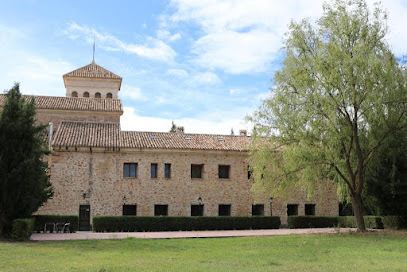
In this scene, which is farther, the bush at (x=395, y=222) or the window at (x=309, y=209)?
the window at (x=309, y=209)

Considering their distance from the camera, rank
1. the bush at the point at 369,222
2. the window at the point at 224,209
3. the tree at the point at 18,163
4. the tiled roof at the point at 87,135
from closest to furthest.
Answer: the tree at the point at 18,163
the bush at the point at 369,222
the tiled roof at the point at 87,135
the window at the point at 224,209

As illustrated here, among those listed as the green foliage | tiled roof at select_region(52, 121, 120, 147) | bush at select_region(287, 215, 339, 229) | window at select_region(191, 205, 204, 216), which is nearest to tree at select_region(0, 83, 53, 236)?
tiled roof at select_region(52, 121, 120, 147)

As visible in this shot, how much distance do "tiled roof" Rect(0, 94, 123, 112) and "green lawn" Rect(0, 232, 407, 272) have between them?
17.8 m

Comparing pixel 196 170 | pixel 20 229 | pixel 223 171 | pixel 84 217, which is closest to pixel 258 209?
pixel 223 171

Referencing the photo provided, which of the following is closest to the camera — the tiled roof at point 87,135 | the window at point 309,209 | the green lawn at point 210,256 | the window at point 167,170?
the green lawn at point 210,256

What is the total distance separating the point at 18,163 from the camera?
17.9 m

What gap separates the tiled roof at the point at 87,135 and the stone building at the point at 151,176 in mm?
60

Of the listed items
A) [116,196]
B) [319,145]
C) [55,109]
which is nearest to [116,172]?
[116,196]

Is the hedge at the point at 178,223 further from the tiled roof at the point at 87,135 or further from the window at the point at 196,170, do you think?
the tiled roof at the point at 87,135

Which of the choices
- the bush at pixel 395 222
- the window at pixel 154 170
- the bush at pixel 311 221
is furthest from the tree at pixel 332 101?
the window at pixel 154 170

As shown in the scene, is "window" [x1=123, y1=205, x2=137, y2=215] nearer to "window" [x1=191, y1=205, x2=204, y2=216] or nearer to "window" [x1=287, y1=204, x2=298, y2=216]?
"window" [x1=191, y1=205, x2=204, y2=216]

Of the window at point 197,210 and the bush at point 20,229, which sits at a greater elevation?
the window at point 197,210

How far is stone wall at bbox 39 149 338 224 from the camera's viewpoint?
2644 cm

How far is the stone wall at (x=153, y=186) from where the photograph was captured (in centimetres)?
2644
